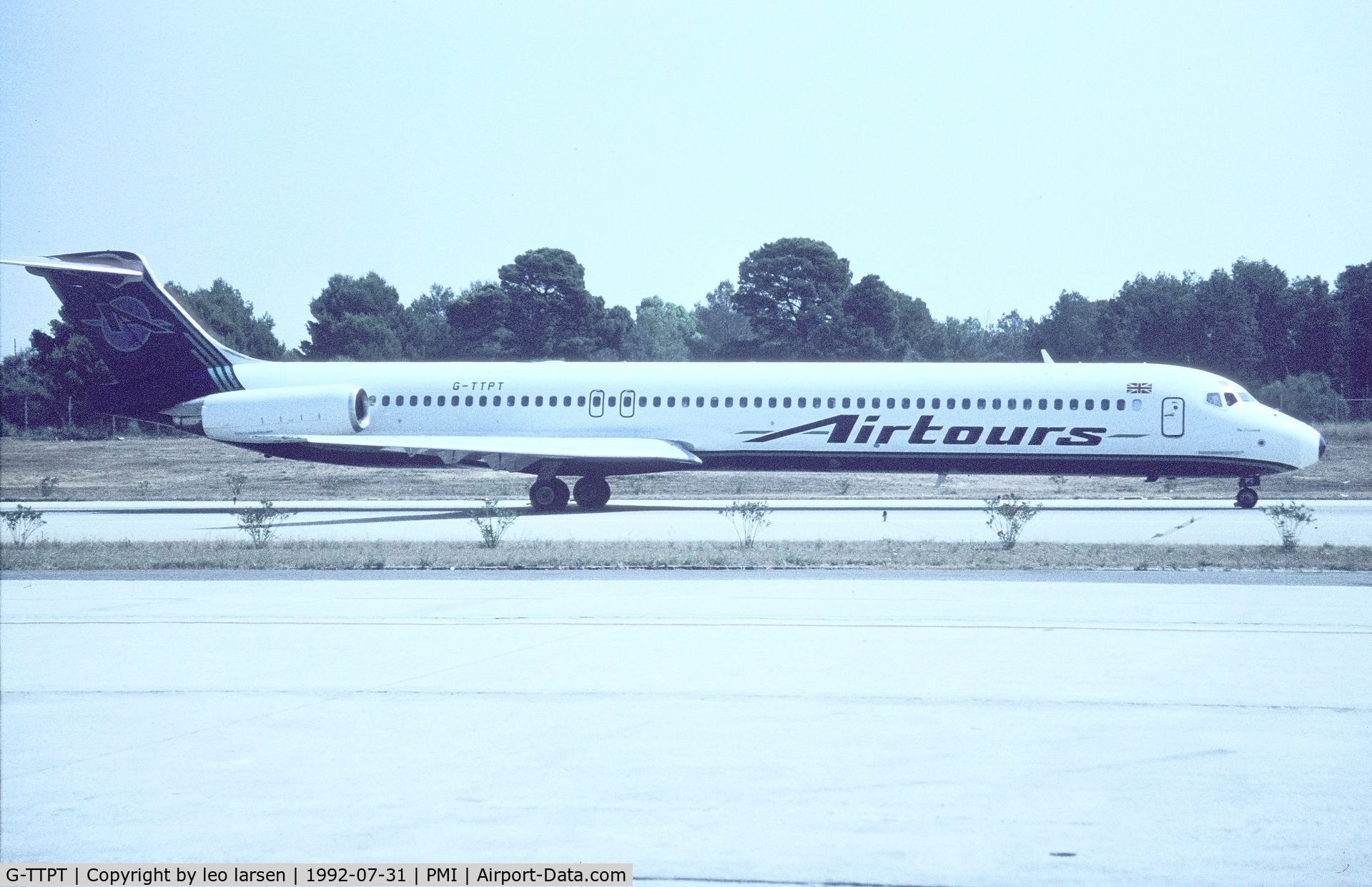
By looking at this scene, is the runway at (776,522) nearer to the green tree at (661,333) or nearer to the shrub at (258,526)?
the shrub at (258,526)

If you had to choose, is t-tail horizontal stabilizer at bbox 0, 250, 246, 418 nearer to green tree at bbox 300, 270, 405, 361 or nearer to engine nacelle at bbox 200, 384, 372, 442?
engine nacelle at bbox 200, 384, 372, 442

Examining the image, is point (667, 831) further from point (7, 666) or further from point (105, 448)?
point (105, 448)

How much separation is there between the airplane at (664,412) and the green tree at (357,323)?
1375 inches

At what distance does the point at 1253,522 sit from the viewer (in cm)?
2361

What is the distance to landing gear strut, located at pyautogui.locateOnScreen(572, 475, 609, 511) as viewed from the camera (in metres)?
29.1

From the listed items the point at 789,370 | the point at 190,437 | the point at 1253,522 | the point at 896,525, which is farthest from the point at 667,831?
the point at 190,437

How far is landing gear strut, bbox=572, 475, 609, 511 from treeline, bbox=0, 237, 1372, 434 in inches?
1151

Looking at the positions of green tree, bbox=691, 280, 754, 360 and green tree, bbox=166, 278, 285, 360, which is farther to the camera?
green tree, bbox=691, 280, 754, 360

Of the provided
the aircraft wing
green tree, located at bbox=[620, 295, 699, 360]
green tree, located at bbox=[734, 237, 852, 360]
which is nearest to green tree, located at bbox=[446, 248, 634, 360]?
green tree, located at bbox=[734, 237, 852, 360]

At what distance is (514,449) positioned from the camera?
88.7 ft

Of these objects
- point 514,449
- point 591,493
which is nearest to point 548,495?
point 591,493

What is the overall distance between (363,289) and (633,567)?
62.1 metres

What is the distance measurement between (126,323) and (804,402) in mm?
15531
